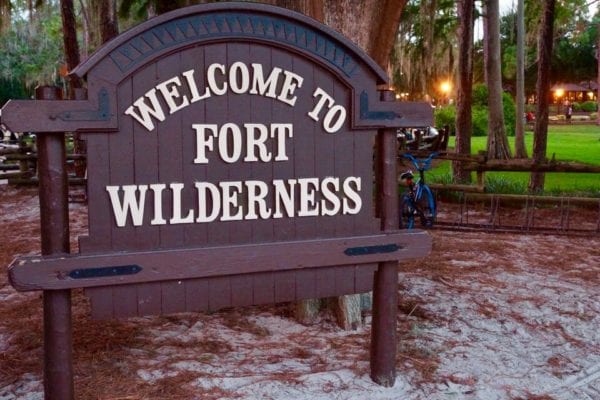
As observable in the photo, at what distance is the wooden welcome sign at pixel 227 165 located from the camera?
130 inches

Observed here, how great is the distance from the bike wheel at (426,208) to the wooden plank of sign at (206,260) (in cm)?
525

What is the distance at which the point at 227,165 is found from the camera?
11.7ft

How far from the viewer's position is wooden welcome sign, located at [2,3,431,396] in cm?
331

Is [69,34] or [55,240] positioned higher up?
[69,34]

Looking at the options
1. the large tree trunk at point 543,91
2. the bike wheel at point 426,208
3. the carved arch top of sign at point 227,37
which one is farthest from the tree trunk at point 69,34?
the carved arch top of sign at point 227,37

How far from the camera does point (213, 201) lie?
3555 millimetres

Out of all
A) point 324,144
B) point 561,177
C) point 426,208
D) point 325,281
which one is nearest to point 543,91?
point 561,177

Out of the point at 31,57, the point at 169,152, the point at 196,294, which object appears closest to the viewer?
the point at 169,152

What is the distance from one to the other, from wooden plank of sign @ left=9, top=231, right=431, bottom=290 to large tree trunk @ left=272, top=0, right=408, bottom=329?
1.23 meters

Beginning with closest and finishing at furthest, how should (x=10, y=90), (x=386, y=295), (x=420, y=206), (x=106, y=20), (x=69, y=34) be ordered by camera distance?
(x=386, y=295)
(x=420, y=206)
(x=106, y=20)
(x=69, y=34)
(x=10, y=90)

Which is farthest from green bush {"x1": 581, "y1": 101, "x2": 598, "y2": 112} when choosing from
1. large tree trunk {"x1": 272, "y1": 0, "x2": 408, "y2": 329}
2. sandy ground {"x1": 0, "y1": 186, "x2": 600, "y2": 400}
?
large tree trunk {"x1": 272, "y1": 0, "x2": 408, "y2": 329}

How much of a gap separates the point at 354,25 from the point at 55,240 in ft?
10.2

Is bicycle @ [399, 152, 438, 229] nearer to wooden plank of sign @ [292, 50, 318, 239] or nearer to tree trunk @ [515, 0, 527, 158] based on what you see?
wooden plank of sign @ [292, 50, 318, 239]

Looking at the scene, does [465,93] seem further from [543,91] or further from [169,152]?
[169,152]
